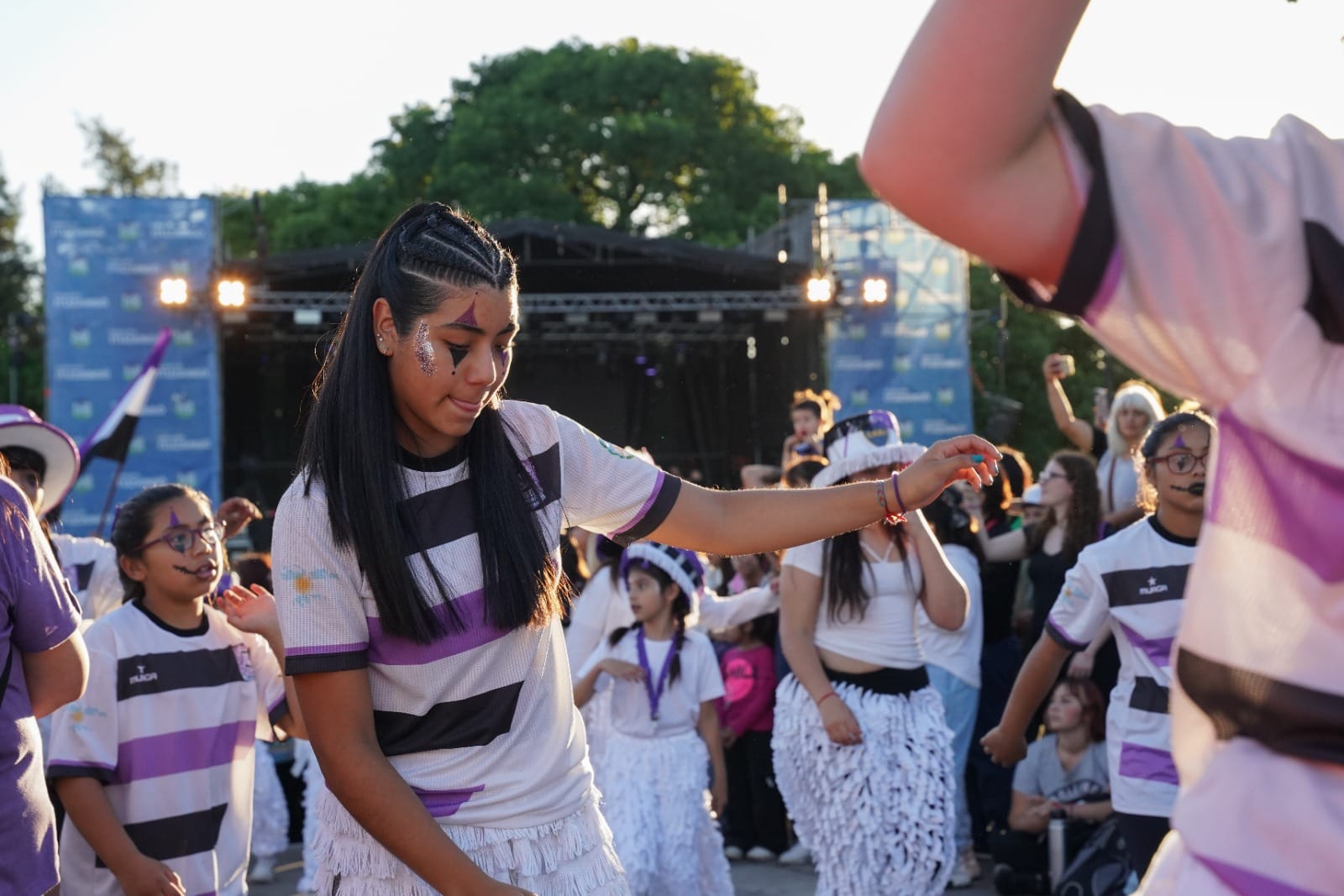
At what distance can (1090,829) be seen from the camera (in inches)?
289

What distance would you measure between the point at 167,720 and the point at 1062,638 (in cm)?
285

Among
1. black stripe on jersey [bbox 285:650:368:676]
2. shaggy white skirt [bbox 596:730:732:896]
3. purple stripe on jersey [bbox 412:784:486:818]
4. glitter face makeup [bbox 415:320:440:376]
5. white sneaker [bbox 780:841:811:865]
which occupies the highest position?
glitter face makeup [bbox 415:320:440:376]

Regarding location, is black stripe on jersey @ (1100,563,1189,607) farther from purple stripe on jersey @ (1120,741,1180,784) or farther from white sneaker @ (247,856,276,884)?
white sneaker @ (247,856,276,884)

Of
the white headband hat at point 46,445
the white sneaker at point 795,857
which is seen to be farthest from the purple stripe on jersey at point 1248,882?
the white sneaker at point 795,857

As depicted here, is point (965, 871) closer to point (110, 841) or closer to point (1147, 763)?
point (1147, 763)

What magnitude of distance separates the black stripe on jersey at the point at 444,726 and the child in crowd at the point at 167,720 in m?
1.31

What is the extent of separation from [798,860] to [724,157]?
95.0 feet

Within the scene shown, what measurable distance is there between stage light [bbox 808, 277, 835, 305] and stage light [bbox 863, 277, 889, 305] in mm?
479

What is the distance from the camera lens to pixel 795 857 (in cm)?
910

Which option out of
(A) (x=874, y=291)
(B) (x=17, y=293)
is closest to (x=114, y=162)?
(B) (x=17, y=293)

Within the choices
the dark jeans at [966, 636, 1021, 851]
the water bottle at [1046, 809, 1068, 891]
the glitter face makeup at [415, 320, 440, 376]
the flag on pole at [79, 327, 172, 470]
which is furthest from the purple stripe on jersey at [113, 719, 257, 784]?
the flag on pole at [79, 327, 172, 470]

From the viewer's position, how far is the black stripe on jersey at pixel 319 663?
2.42 metres

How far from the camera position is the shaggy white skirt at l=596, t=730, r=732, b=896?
6.77m

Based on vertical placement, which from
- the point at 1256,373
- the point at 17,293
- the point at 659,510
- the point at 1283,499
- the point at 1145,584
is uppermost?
the point at 17,293
